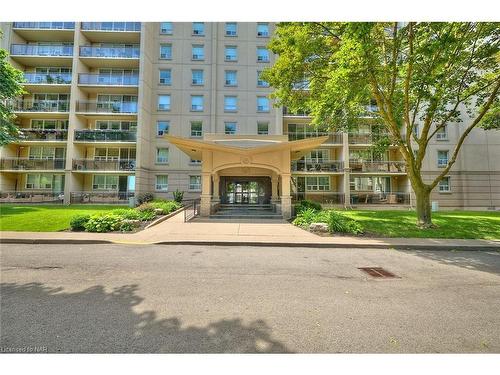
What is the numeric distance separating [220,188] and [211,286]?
65.2 feet

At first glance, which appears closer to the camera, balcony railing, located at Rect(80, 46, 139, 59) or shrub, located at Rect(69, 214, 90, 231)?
shrub, located at Rect(69, 214, 90, 231)

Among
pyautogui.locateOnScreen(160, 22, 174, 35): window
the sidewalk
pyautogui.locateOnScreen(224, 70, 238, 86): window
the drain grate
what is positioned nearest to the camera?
the drain grate

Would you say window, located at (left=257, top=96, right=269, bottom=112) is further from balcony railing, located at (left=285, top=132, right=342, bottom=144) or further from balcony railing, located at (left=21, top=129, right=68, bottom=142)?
balcony railing, located at (left=21, top=129, right=68, bottom=142)

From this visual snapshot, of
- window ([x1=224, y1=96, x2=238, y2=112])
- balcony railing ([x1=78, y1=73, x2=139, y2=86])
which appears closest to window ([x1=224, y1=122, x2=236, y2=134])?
window ([x1=224, y1=96, x2=238, y2=112])

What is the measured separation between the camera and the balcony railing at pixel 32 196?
25.0 metres

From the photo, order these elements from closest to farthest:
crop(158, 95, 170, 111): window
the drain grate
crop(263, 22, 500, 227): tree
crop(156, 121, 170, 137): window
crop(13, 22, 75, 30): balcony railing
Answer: the drain grate, crop(263, 22, 500, 227): tree, crop(13, 22, 75, 30): balcony railing, crop(156, 121, 170, 137): window, crop(158, 95, 170, 111): window

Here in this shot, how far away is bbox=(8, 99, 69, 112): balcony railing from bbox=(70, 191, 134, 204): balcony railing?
31.4ft

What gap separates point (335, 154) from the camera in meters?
29.2

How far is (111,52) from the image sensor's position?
27.0 meters

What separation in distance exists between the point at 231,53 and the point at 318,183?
1835 centimetres

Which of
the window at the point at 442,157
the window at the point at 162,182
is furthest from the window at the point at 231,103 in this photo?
the window at the point at 442,157

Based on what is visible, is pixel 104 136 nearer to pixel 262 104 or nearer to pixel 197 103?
pixel 197 103

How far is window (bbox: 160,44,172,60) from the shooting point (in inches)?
1141

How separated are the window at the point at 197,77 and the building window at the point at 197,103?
1.69 meters
